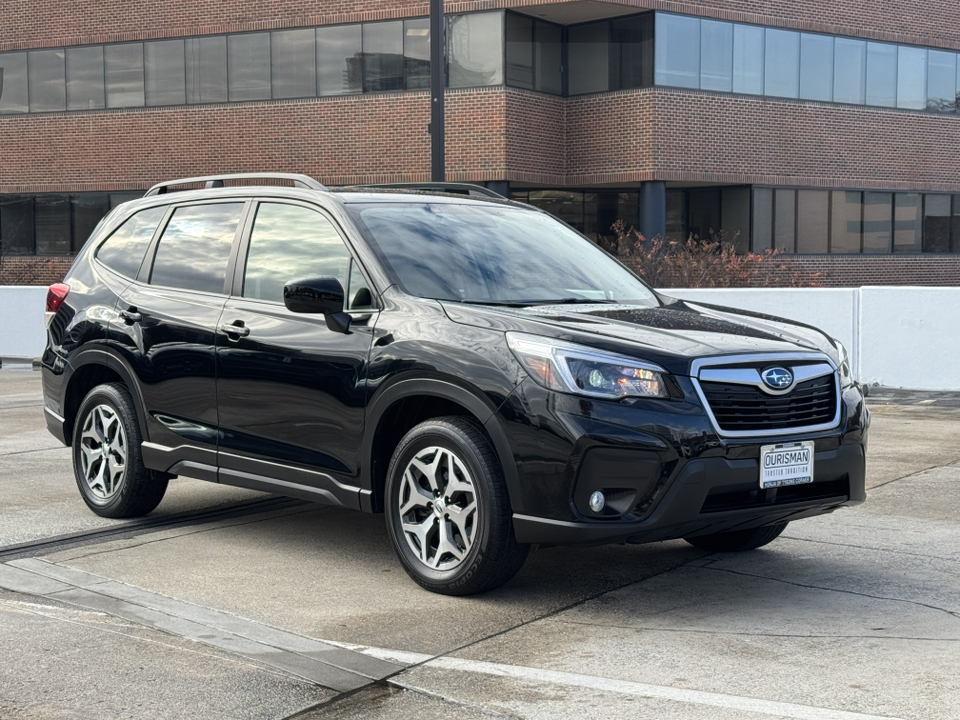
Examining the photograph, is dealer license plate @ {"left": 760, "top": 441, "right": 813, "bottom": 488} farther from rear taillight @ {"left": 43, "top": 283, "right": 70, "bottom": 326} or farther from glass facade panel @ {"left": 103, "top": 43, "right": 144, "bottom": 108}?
glass facade panel @ {"left": 103, "top": 43, "right": 144, "bottom": 108}

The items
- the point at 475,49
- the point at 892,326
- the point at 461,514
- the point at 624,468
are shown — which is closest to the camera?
the point at 624,468

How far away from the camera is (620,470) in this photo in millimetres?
5328

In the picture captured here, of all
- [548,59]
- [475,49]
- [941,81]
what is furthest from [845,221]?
[475,49]

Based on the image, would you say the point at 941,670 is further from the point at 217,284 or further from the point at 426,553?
the point at 217,284

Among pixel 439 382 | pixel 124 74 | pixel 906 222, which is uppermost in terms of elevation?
Result: pixel 124 74

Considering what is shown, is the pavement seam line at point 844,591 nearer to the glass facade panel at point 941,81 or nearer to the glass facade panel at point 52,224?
the glass facade panel at point 52,224

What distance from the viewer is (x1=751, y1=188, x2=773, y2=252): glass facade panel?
33.3m

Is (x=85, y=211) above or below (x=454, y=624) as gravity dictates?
above

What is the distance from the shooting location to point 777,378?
18.5 ft

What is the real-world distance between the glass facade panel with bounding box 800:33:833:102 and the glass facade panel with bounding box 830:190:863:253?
2.60 meters

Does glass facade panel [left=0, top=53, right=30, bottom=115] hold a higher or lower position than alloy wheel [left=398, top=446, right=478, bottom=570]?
higher

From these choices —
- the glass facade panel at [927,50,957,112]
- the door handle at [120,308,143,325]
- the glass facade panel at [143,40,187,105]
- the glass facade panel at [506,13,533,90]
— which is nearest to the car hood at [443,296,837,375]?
the door handle at [120,308,143,325]

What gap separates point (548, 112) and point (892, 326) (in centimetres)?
1701

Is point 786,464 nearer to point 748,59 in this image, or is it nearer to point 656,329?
point 656,329
